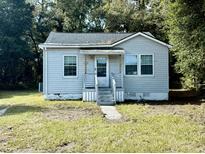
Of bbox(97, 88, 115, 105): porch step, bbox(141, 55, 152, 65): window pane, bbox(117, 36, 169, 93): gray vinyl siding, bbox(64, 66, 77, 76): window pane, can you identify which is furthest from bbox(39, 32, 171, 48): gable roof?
bbox(97, 88, 115, 105): porch step

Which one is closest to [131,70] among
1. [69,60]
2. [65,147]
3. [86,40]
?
[86,40]

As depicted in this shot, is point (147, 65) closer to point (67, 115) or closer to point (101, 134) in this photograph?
point (67, 115)

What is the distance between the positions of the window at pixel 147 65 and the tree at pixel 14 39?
714 inches

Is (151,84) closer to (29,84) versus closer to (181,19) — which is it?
(181,19)

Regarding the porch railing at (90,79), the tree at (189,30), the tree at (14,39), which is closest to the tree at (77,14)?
the tree at (14,39)

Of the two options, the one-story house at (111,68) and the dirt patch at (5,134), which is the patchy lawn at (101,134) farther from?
the one-story house at (111,68)

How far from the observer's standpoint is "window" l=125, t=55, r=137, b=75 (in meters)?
22.8

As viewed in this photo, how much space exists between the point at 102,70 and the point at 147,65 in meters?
2.76

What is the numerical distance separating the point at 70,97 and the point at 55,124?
10387 millimetres

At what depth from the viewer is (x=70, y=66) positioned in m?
22.7

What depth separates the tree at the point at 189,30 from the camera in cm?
1914

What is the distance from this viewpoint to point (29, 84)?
40.8m

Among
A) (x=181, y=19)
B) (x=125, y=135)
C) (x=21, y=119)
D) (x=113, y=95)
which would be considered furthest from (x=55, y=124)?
(x=181, y=19)

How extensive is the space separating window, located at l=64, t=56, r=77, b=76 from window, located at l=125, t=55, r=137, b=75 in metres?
3.16
